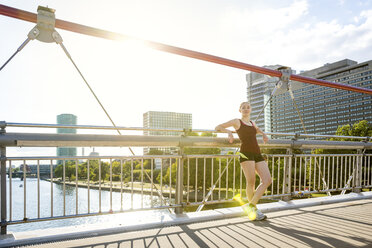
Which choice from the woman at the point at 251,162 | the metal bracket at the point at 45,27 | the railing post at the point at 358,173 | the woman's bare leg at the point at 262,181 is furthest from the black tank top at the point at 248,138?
the railing post at the point at 358,173

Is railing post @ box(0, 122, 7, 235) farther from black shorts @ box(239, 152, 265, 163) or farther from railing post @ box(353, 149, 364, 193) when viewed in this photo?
railing post @ box(353, 149, 364, 193)

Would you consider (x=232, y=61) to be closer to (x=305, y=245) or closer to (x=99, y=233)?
(x=305, y=245)

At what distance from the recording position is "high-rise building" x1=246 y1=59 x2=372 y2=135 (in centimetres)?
8506

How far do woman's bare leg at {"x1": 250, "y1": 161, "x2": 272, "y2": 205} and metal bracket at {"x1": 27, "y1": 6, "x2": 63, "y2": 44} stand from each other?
3.09 metres

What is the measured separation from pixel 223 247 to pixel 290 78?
141 inches

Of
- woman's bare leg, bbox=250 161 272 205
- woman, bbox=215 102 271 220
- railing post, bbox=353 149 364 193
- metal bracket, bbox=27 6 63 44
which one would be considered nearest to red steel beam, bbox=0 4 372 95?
metal bracket, bbox=27 6 63 44

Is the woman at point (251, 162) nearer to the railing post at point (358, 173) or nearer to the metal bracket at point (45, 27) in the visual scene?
the metal bracket at point (45, 27)

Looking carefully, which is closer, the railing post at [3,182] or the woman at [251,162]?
the railing post at [3,182]

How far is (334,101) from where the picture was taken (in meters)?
97.0

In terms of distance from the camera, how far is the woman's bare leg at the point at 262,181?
3.80 metres

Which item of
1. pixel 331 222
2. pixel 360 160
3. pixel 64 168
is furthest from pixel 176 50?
pixel 360 160

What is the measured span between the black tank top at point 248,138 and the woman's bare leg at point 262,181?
0.67 ft

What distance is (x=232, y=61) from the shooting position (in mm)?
4531

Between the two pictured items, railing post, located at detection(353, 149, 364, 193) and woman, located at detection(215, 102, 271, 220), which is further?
railing post, located at detection(353, 149, 364, 193)
